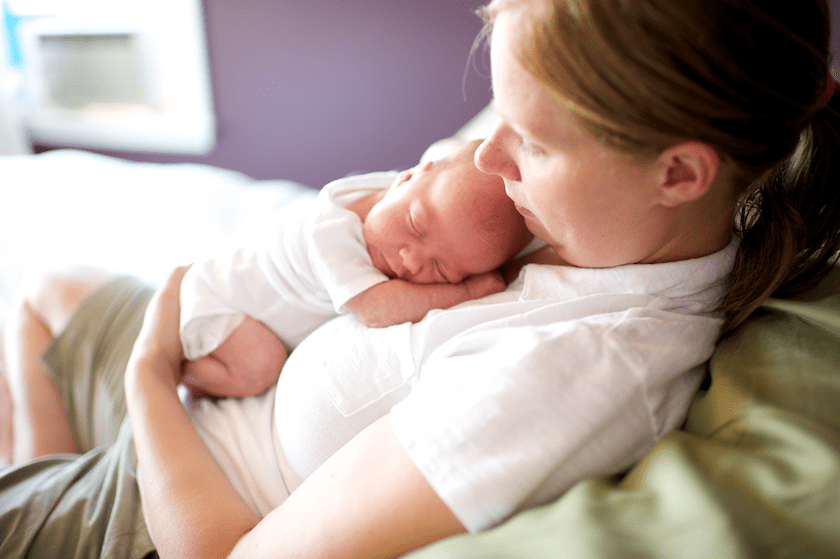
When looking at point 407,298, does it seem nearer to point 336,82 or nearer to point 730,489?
point 730,489

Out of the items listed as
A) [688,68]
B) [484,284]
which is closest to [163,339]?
[484,284]

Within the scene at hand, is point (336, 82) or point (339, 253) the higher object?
point (336, 82)

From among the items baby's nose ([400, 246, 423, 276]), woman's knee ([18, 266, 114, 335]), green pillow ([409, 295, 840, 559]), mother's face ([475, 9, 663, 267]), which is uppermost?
mother's face ([475, 9, 663, 267])

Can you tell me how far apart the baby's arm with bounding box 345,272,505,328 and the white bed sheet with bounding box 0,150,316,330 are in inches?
23.4

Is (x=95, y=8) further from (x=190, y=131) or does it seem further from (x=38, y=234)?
(x=38, y=234)

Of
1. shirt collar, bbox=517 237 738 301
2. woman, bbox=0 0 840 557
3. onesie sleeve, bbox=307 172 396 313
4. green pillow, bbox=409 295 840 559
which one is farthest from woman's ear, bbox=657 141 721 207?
onesie sleeve, bbox=307 172 396 313

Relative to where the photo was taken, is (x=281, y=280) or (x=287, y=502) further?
(x=281, y=280)

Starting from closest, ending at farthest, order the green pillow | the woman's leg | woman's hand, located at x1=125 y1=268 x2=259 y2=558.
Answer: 1. the green pillow
2. woman's hand, located at x1=125 y1=268 x2=259 y2=558
3. the woman's leg

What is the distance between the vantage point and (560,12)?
1.88ft

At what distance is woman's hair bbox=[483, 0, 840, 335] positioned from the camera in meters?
0.53

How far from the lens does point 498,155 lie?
729 mm

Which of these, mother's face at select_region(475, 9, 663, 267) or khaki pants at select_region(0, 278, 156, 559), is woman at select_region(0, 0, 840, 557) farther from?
khaki pants at select_region(0, 278, 156, 559)

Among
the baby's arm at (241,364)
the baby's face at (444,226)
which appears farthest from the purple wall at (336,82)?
the baby's arm at (241,364)

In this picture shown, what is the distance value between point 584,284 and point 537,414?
0.27 m
